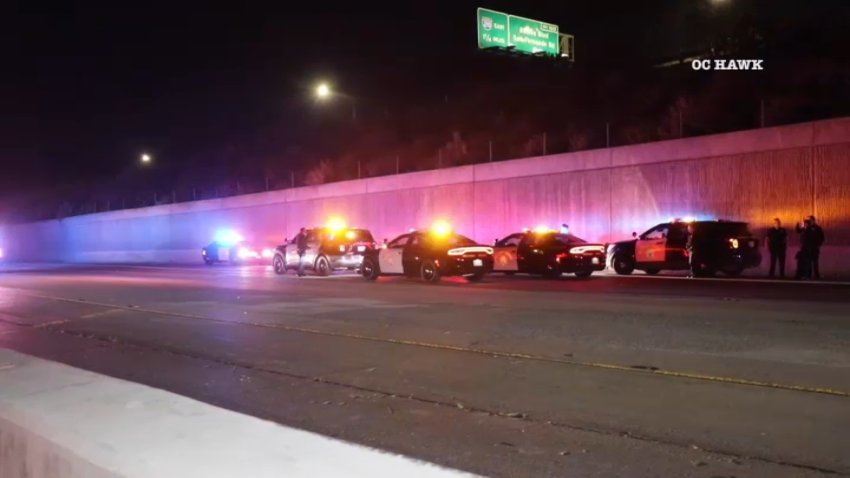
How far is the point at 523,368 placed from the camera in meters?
8.68

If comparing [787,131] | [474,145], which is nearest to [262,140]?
[474,145]

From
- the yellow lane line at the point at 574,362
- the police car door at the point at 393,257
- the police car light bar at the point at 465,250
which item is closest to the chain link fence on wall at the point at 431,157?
the police car light bar at the point at 465,250

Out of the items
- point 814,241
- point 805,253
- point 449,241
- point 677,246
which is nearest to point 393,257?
point 449,241

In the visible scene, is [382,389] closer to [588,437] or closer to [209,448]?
[588,437]

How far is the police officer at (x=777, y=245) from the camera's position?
71.6 feet

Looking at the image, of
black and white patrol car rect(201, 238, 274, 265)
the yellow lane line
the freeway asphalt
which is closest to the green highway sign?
the freeway asphalt

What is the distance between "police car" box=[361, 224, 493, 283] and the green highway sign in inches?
485

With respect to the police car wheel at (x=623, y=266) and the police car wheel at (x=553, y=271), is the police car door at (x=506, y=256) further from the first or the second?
the police car wheel at (x=623, y=266)

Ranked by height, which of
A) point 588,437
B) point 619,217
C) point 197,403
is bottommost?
point 588,437

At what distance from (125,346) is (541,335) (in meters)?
6.39

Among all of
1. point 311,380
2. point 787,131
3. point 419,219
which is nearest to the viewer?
point 311,380

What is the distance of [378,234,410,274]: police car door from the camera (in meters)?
22.7

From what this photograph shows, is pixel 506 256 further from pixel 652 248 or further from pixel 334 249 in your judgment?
pixel 334 249

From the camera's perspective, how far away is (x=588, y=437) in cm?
591
